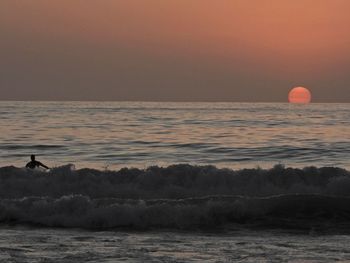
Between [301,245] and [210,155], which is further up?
[210,155]

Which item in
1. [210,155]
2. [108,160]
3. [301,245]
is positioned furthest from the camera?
[210,155]

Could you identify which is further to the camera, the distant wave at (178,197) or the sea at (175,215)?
the distant wave at (178,197)

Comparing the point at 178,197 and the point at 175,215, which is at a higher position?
the point at 178,197

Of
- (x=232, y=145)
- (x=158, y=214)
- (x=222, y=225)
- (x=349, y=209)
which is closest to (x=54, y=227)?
(x=158, y=214)

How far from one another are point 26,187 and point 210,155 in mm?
14350

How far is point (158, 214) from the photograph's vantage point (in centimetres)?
1738

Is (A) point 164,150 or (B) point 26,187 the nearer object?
(B) point 26,187

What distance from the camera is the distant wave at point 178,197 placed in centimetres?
1733

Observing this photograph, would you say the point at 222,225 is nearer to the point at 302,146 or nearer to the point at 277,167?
the point at 277,167

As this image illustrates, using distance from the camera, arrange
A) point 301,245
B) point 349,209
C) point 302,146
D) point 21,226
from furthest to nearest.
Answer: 1. point 302,146
2. point 349,209
3. point 21,226
4. point 301,245

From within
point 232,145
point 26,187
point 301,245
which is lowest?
point 301,245

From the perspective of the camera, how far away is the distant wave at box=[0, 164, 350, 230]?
682 inches

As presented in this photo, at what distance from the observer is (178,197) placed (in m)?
20.8

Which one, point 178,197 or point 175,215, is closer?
point 175,215
